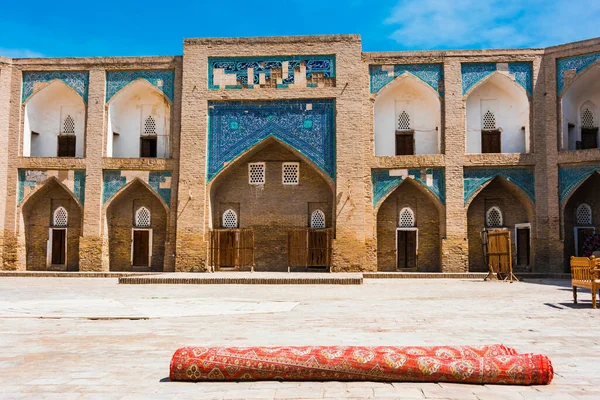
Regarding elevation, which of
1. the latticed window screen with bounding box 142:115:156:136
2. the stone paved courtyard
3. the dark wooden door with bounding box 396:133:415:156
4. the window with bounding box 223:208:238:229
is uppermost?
the latticed window screen with bounding box 142:115:156:136

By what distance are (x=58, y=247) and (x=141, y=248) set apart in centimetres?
235

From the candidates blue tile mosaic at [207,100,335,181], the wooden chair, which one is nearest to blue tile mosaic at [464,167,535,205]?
blue tile mosaic at [207,100,335,181]

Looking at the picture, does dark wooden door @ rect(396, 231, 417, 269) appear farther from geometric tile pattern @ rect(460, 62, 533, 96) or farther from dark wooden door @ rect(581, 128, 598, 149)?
dark wooden door @ rect(581, 128, 598, 149)

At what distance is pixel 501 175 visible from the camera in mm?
16391

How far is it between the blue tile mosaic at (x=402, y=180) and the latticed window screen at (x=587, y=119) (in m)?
4.08

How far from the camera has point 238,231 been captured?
1706cm

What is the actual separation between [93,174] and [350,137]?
705cm

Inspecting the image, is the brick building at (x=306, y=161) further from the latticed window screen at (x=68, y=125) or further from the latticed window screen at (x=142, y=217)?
the latticed window screen at (x=68, y=125)

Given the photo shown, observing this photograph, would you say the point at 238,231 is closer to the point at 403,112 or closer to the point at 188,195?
the point at 188,195

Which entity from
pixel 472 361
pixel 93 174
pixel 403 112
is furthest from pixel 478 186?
pixel 472 361

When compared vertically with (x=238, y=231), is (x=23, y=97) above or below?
above

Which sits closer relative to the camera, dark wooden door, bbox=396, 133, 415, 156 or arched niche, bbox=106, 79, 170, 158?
dark wooden door, bbox=396, 133, 415, 156

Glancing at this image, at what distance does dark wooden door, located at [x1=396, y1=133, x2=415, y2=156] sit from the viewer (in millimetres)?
17203

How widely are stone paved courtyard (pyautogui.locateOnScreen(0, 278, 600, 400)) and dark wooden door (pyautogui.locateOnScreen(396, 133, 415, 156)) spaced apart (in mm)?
8144
